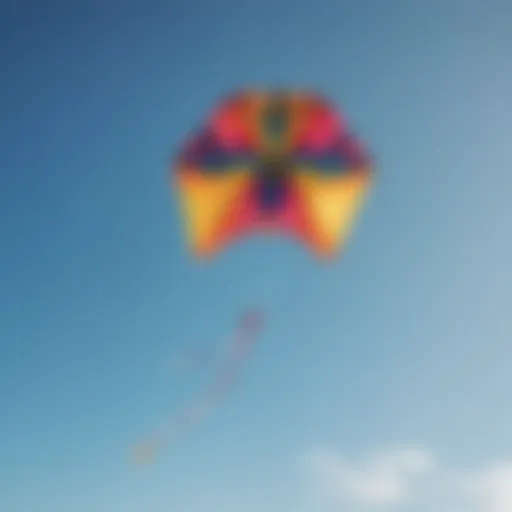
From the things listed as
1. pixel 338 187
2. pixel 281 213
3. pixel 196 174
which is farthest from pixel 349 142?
pixel 196 174

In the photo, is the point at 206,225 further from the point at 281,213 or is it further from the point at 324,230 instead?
the point at 324,230

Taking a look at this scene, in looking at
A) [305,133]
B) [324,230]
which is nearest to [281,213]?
[324,230]

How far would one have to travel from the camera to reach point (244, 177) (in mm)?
22719

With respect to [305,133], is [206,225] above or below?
below

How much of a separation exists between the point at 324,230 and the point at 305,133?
142 inches

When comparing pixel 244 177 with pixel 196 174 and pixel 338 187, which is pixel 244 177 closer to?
pixel 196 174

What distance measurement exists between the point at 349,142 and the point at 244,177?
373cm

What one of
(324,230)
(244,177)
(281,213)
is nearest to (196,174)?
(244,177)

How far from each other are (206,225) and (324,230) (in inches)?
159

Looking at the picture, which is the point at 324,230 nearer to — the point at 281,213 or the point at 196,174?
the point at 281,213

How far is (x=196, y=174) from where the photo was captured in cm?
2327

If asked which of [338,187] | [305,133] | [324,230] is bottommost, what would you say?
[324,230]

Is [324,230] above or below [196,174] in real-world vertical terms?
below

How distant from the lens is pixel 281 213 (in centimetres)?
2253
